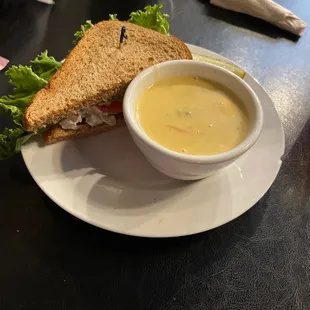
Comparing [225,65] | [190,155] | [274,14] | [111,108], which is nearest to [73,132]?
[111,108]

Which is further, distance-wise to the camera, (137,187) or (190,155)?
(137,187)

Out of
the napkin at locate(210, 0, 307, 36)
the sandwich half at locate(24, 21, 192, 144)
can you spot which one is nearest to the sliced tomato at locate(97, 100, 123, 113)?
the sandwich half at locate(24, 21, 192, 144)

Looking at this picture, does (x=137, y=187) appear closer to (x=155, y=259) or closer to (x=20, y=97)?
(x=155, y=259)

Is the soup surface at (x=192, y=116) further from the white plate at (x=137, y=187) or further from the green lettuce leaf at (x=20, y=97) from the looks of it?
the green lettuce leaf at (x=20, y=97)

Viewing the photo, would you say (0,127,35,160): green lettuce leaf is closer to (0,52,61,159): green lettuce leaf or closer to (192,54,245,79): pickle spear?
(0,52,61,159): green lettuce leaf

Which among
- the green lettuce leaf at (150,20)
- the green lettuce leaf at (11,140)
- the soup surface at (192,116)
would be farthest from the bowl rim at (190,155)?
the green lettuce leaf at (150,20)

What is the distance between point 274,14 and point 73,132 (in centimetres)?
105

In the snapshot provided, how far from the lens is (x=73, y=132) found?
3.97 feet

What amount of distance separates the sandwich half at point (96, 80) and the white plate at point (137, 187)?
6 centimetres

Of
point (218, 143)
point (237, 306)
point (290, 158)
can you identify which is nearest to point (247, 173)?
point (218, 143)

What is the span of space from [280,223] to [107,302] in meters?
0.48

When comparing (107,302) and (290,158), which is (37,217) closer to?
(107,302)

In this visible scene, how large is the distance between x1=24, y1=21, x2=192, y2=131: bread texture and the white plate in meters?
0.10

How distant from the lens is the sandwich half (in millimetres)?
1183
